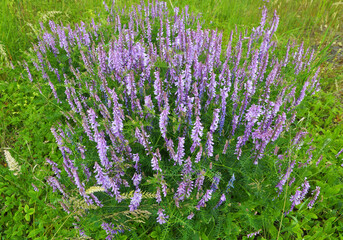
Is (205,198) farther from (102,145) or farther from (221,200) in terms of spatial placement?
(102,145)

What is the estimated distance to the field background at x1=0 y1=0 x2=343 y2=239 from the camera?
2.72m

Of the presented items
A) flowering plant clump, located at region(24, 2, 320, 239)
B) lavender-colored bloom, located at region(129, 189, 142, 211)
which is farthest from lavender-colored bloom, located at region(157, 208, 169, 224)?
lavender-colored bloom, located at region(129, 189, 142, 211)

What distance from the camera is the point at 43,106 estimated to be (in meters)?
3.81

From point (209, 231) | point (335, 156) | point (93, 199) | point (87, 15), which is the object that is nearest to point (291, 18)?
point (335, 156)

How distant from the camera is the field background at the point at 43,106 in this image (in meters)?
2.72

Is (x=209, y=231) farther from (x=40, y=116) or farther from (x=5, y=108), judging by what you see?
(x=5, y=108)

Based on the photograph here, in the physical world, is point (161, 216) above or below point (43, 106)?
above

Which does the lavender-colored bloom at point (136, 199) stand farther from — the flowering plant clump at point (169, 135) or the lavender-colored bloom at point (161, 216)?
the lavender-colored bloom at point (161, 216)

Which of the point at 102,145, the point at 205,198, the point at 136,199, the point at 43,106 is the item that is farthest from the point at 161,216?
the point at 43,106

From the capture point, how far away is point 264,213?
8.16 ft

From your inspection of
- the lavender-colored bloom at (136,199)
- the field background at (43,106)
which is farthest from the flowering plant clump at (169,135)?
the field background at (43,106)

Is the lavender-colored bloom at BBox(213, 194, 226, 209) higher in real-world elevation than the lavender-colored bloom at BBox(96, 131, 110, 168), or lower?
lower

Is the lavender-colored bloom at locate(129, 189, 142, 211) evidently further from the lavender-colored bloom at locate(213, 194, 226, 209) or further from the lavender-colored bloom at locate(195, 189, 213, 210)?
the lavender-colored bloom at locate(213, 194, 226, 209)

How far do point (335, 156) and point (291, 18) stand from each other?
464 cm
